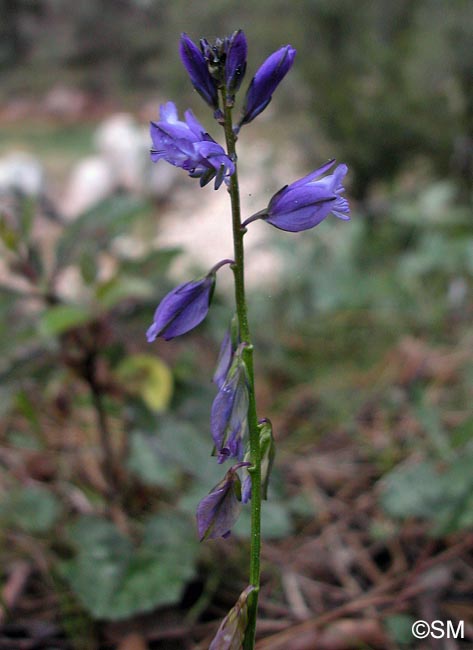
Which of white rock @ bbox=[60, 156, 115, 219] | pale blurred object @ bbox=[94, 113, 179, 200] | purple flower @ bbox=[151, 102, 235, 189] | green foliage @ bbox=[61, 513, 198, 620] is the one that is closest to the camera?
purple flower @ bbox=[151, 102, 235, 189]

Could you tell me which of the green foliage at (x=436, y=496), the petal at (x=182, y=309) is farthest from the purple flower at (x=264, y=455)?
the green foliage at (x=436, y=496)

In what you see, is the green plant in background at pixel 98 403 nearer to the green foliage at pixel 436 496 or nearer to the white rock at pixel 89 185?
the green foliage at pixel 436 496

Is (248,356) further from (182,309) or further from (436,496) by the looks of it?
(436,496)

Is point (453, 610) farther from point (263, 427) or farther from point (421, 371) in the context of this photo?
point (421, 371)

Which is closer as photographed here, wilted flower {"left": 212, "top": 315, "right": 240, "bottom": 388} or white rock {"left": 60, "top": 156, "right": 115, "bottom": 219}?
wilted flower {"left": 212, "top": 315, "right": 240, "bottom": 388}

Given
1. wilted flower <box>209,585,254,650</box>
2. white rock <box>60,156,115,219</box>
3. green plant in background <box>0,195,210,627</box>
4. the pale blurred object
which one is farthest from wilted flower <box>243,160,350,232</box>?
the pale blurred object

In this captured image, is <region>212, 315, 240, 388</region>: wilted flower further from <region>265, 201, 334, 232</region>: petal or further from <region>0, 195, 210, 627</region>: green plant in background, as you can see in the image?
<region>0, 195, 210, 627</region>: green plant in background

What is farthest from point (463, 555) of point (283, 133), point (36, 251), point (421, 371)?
point (283, 133)

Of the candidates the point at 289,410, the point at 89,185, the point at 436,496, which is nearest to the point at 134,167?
the point at 89,185
